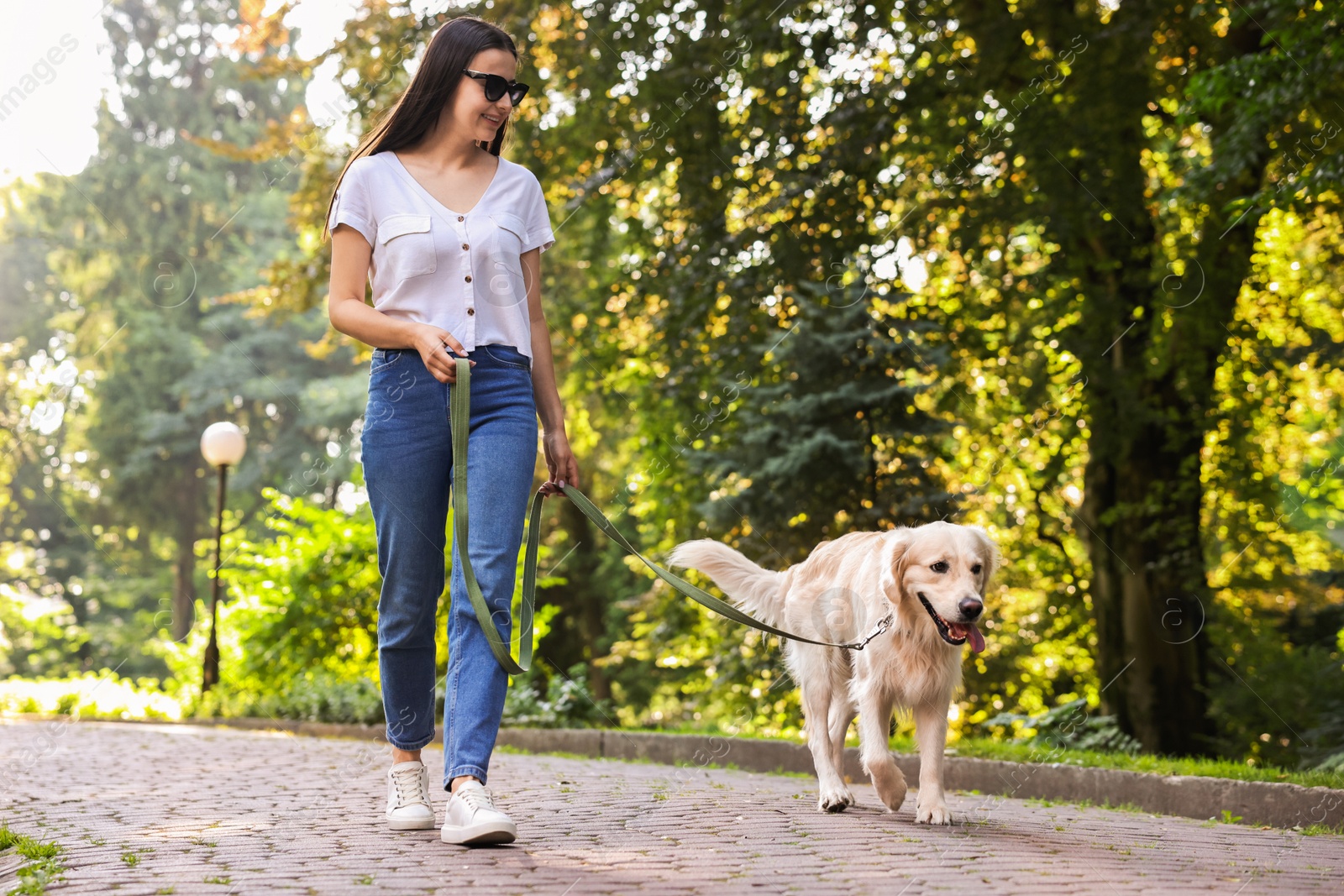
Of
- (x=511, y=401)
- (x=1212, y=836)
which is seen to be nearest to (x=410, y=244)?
(x=511, y=401)

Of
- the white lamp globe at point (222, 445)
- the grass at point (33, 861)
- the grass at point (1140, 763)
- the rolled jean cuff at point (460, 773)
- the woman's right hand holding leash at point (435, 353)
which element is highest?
the white lamp globe at point (222, 445)

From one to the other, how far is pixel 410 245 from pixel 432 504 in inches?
30.6

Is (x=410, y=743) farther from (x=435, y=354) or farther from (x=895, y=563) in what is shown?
(x=895, y=563)

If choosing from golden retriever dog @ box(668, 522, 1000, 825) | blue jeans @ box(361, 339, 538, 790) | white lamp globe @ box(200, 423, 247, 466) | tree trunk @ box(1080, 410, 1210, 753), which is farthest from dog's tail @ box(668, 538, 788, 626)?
white lamp globe @ box(200, 423, 247, 466)

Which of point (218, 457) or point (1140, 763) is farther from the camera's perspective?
point (218, 457)

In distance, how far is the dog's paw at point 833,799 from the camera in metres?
4.51

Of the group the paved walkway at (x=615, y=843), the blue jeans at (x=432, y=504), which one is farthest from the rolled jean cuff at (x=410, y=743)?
the paved walkway at (x=615, y=843)

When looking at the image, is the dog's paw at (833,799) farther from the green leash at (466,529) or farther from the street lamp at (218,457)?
the street lamp at (218,457)

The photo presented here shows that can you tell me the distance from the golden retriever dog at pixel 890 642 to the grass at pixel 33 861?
258cm

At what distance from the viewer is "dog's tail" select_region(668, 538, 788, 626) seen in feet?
17.6

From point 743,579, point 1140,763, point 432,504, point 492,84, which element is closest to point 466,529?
point 432,504

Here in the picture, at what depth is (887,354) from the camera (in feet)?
35.0

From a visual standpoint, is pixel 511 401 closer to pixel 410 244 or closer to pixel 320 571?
pixel 410 244

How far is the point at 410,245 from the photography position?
3.56m
